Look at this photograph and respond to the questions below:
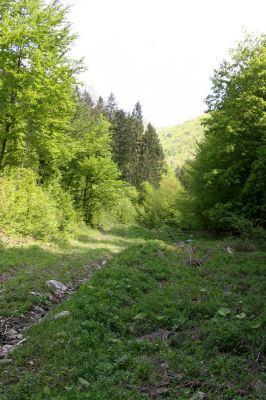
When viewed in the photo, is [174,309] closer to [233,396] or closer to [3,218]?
[233,396]

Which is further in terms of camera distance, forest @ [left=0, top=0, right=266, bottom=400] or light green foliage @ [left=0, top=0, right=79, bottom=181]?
light green foliage @ [left=0, top=0, right=79, bottom=181]

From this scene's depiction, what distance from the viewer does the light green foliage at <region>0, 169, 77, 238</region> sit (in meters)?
17.7

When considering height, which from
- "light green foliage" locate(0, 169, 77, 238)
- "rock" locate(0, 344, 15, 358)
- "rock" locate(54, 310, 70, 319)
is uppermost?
"light green foliage" locate(0, 169, 77, 238)

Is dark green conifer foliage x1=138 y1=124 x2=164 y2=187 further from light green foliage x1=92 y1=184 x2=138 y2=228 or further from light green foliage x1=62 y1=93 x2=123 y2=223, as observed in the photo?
light green foliage x1=62 y1=93 x2=123 y2=223

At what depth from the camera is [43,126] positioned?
68.5ft

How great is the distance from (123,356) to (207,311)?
290 cm

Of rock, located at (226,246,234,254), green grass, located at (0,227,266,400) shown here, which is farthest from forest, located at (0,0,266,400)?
rock, located at (226,246,234,254)

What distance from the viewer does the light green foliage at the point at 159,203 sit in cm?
5066

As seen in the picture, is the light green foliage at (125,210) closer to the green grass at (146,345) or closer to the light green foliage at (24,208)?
the light green foliage at (24,208)

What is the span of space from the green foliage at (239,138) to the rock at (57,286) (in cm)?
1411

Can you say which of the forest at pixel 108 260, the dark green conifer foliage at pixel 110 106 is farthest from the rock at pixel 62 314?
the dark green conifer foliage at pixel 110 106

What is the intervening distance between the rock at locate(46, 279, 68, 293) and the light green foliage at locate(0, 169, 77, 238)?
7.11m

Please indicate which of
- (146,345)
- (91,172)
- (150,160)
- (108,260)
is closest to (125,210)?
(150,160)

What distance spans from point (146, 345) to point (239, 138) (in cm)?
2070
